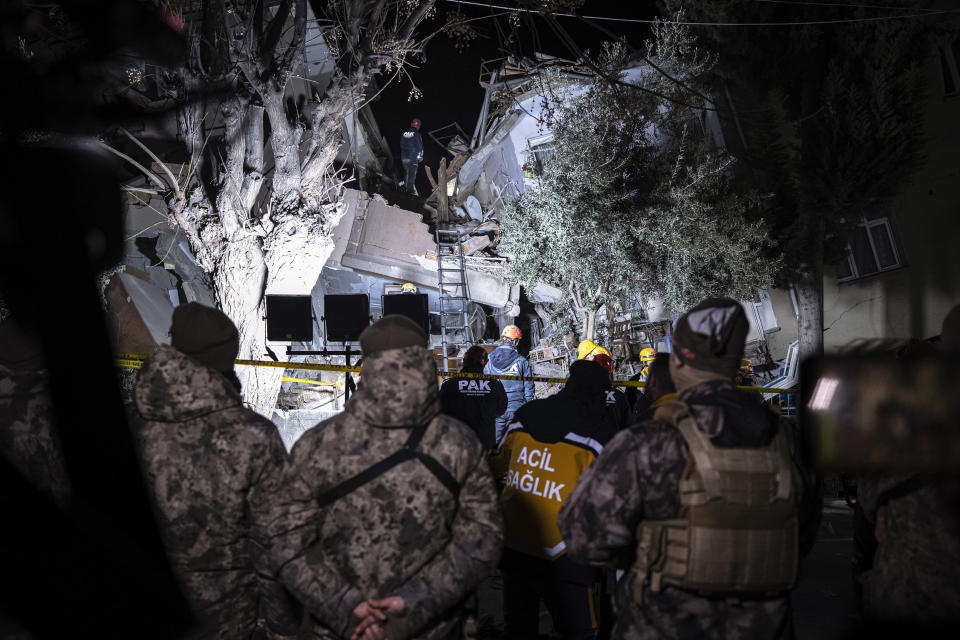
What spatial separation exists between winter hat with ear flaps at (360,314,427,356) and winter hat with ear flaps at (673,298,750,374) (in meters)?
1.10

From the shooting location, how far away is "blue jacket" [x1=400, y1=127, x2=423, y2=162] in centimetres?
2478

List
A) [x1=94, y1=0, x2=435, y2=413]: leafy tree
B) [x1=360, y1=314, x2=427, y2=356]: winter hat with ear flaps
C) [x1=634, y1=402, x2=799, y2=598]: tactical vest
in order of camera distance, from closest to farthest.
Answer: [x1=634, y1=402, x2=799, y2=598]: tactical vest < [x1=360, y1=314, x2=427, y2=356]: winter hat with ear flaps < [x1=94, y1=0, x2=435, y2=413]: leafy tree

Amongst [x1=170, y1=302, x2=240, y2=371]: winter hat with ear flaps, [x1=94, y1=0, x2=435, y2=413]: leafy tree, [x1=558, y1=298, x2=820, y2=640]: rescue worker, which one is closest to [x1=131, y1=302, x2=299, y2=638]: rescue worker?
[x1=170, y1=302, x2=240, y2=371]: winter hat with ear flaps

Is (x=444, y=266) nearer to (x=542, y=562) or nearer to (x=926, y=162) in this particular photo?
(x=926, y=162)

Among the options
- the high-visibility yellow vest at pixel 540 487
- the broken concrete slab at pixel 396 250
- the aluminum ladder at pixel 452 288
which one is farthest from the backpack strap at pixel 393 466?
the broken concrete slab at pixel 396 250

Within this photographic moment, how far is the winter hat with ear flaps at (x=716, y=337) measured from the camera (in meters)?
2.61

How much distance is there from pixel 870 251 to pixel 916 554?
1702 centimetres

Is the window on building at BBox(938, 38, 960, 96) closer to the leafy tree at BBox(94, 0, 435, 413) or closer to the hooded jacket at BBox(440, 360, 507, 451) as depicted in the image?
the leafy tree at BBox(94, 0, 435, 413)

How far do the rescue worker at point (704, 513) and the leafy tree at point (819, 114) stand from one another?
1435 centimetres

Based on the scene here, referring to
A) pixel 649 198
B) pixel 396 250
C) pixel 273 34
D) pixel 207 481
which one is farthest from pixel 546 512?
pixel 396 250

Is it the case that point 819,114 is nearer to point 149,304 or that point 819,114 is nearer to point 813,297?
point 813,297

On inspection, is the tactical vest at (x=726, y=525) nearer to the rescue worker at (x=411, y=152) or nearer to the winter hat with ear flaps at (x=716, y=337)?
the winter hat with ear flaps at (x=716, y=337)

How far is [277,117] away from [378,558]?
10.3 metres

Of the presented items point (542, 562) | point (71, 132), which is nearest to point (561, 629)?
point (542, 562)
